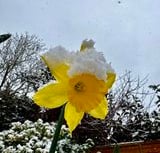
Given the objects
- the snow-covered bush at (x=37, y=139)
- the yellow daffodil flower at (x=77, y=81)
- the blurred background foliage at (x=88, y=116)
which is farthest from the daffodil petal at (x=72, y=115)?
the blurred background foliage at (x=88, y=116)

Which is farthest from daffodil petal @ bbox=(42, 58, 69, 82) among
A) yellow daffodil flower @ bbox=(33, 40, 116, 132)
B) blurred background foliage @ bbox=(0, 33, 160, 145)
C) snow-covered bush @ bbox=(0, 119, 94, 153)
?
blurred background foliage @ bbox=(0, 33, 160, 145)

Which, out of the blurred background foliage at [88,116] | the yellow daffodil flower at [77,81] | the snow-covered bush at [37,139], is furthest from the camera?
the blurred background foliage at [88,116]

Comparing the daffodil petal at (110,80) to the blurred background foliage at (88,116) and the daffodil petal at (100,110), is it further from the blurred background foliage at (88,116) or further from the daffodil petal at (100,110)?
the blurred background foliage at (88,116)

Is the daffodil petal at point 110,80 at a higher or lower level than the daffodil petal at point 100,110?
higher

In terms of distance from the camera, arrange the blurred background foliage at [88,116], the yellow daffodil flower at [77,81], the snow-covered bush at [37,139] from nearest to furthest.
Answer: the yellow daffodil flower at [77,81] → the snow-covered bush at [37,139] → the blurred background foliage at [88,116]

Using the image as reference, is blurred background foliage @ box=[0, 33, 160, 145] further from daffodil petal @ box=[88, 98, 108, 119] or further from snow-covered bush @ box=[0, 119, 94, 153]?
daffodil petal @ box=[88, 98, 108, 119]

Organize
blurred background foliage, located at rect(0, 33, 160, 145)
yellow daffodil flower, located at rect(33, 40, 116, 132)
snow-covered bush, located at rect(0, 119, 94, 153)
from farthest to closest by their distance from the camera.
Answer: blurred background foliage, located at rect(0, 33, 160, 145), snow-covered bush, located at rect(0, 119, 94, 153), yellow daffodil flower, located at rect(33, 40, 116, 132)

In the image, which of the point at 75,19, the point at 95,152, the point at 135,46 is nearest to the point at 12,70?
the point at 75,19

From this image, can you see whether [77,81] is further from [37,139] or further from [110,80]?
[37,139]
